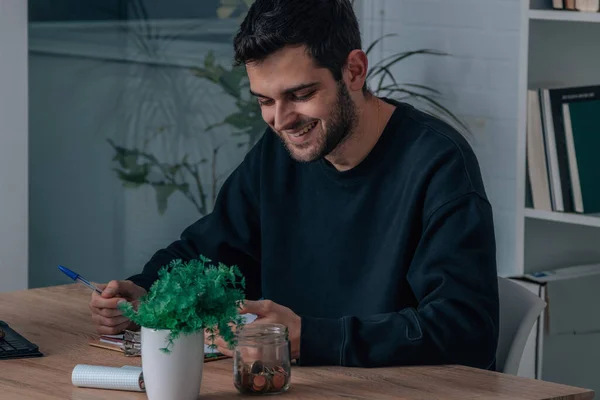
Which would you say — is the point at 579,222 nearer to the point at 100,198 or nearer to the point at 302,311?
the point at 302,311

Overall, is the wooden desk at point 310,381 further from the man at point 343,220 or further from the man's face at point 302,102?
the man's face at point 302,102

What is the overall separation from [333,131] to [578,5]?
116cm

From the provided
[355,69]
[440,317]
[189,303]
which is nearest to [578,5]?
[355,69]

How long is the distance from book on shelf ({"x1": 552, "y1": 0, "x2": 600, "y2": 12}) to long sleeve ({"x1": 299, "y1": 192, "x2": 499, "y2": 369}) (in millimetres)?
1142

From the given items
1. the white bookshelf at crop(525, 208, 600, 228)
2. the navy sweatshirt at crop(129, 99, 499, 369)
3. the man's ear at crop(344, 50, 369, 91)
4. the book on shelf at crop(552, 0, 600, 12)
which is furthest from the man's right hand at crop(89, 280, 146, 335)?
the book on shelf at crop(552, 0, 600, 12)

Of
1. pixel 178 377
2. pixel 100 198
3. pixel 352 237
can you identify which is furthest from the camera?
pixel 100 198

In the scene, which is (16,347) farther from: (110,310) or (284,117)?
(284,117)

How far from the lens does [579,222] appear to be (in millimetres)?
2924

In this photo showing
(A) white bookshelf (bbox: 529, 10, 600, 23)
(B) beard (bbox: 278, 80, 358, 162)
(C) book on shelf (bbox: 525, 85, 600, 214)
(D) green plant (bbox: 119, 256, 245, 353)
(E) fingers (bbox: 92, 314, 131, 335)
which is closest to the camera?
(D) green plant (bbox: 119, 256, 245, 353)

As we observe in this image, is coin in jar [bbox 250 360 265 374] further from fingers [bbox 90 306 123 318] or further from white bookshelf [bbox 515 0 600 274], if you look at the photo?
white bookshelf [bbox 515 0 600 274]

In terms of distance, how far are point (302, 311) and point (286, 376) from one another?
578 millimetres

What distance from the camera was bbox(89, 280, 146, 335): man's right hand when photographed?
6.31 ft

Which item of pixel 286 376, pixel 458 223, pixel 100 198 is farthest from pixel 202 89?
pixel 286 376

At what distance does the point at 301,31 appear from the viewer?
6.48 feet
